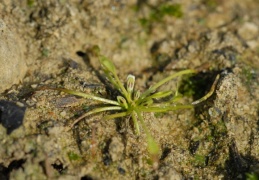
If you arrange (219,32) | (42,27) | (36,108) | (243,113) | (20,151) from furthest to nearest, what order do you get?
1. (219,32)
2. (42,27)
3. (243,113)
4. (36,108)
5. (20,151)

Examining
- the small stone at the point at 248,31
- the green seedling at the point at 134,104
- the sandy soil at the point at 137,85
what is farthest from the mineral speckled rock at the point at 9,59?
the small stone at the point at 248,31

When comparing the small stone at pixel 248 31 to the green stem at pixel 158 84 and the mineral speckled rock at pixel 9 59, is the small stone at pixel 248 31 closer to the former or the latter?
the green stem at pixel 158 84

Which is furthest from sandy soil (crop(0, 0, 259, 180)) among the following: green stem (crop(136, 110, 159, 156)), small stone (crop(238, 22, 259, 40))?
green stem (crop(136, 110, 159, 156))

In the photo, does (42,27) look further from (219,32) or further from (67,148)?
(219,32)

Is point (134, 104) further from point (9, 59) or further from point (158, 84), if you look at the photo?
point (9, 59)

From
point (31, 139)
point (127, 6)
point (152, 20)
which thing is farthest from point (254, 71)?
point (31, 139)

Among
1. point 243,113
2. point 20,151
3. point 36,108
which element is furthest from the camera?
point 243,113

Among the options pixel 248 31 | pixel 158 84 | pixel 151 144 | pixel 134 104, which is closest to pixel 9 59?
pixel 134 104

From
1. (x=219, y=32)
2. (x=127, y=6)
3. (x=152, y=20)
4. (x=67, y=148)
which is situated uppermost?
(x=127, y=6)
